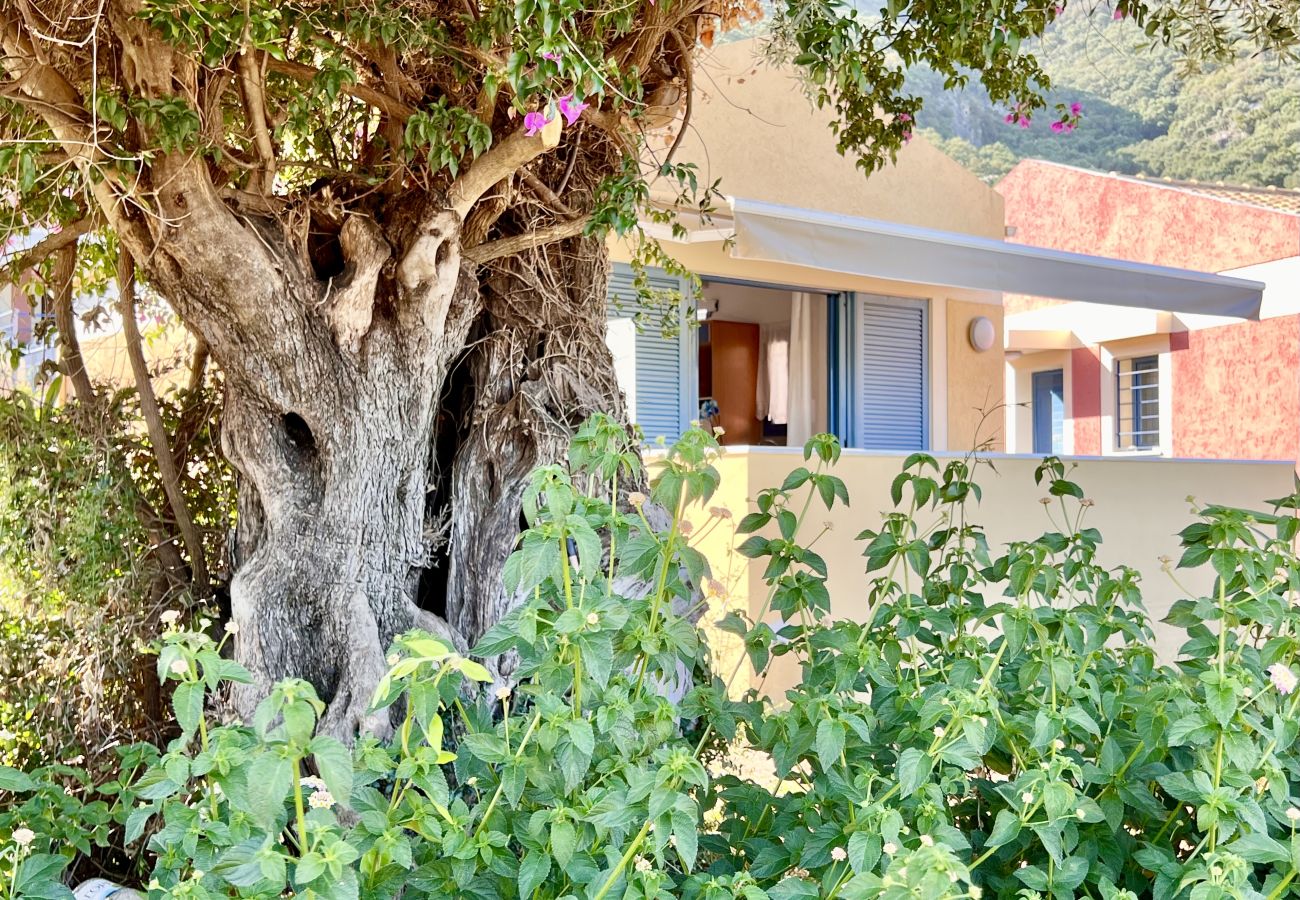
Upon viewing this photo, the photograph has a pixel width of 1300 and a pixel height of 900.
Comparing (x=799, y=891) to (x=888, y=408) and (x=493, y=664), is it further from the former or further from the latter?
(x=888, y=408)

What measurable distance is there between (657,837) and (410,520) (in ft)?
8.20

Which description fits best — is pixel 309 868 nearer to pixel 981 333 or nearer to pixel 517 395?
pixel 517 395

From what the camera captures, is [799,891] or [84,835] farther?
[84,835]

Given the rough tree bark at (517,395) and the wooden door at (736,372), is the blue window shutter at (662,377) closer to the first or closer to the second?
the wooden door at (736,372)

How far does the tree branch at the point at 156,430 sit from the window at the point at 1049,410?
18.7m

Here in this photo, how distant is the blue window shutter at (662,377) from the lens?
Answer: 32.2 ft

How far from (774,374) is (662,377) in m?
4.19

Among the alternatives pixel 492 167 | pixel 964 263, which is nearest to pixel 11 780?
pixel 492 167

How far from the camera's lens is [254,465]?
4184mm

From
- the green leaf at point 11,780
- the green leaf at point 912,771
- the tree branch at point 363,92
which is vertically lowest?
the green leaf at point 11,780

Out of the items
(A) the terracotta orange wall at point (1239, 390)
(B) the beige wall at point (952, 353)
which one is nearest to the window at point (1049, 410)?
(A) the terracotta orange wall at point (1239, 390)

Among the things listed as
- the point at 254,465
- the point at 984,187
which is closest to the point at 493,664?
Answer: the point at 254,465

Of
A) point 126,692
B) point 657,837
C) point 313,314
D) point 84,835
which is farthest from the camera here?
point 126,692

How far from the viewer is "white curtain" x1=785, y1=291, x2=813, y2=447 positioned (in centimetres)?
1173
